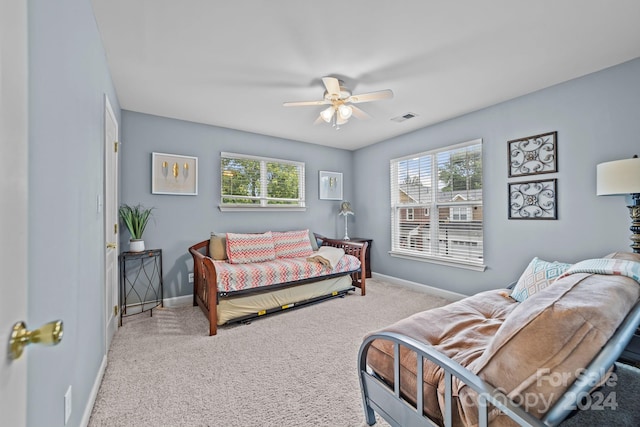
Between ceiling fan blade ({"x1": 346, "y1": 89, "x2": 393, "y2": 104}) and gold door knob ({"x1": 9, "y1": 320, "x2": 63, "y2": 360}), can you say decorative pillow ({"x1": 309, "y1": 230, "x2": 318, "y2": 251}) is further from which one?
gold door knob ({"x1": 9, "y1": 320, "x2": 63, "y2": 360})

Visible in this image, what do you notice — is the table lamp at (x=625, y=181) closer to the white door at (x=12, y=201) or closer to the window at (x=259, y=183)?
the white door at (x=12, y=201)

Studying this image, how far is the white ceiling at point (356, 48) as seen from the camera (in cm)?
179

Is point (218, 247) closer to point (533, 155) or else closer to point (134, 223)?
point (134, 223)

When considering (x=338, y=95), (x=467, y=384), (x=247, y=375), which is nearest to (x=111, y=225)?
(x=247, y=375)

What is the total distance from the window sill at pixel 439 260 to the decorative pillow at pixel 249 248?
6.78 feet

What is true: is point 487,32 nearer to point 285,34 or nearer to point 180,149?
point 285,34

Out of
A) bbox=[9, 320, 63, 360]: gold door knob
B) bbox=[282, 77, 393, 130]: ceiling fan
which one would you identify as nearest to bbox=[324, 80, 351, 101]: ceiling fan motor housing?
bbox=[282, 77, 393, 130]: ceiling fan

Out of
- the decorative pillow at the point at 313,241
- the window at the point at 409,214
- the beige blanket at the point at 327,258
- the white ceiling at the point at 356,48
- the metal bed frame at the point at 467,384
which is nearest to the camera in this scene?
the metal bed frame at the point at 467,384

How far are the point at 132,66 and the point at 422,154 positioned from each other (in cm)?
367

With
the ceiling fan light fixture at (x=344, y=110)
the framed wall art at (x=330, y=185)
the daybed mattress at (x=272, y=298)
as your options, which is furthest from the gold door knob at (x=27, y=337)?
the framed wall art at (x=330, y=185)

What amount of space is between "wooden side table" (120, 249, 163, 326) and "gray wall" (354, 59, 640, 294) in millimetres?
3692

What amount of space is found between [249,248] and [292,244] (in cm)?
72

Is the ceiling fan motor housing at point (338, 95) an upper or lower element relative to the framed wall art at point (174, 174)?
upper

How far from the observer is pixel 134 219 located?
321 cm
